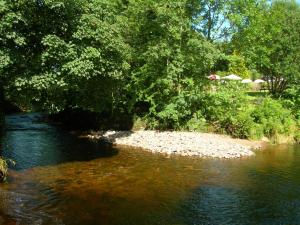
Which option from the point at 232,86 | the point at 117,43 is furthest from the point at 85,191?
the point at 232,86

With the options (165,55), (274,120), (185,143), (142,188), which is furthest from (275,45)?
(142,188)

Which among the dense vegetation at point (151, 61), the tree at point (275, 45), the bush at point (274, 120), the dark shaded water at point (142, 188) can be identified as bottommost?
the dark shaded water at point (142, 188)

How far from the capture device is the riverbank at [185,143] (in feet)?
89.6

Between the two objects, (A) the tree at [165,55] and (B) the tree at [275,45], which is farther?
(B) the tree at [275,45]

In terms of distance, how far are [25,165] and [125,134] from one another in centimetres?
1095

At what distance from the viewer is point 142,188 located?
19625mm

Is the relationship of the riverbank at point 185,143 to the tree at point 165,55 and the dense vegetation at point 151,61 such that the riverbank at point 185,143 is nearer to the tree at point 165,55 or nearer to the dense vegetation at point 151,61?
the dense vegetation at point 151,61

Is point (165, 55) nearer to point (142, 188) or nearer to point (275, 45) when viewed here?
point (142, 188)

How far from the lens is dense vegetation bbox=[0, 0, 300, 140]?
20758mm

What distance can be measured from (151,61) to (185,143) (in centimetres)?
790

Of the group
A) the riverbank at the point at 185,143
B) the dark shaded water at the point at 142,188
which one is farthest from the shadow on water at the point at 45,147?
the riverbank at the point at 185,143

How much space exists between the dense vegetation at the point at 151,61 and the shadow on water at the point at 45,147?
2923 mm

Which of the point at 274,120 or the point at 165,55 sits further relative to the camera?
the point at 274,120

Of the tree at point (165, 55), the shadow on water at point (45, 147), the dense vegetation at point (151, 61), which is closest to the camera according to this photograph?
the dense vegetation at point (151, 61)
